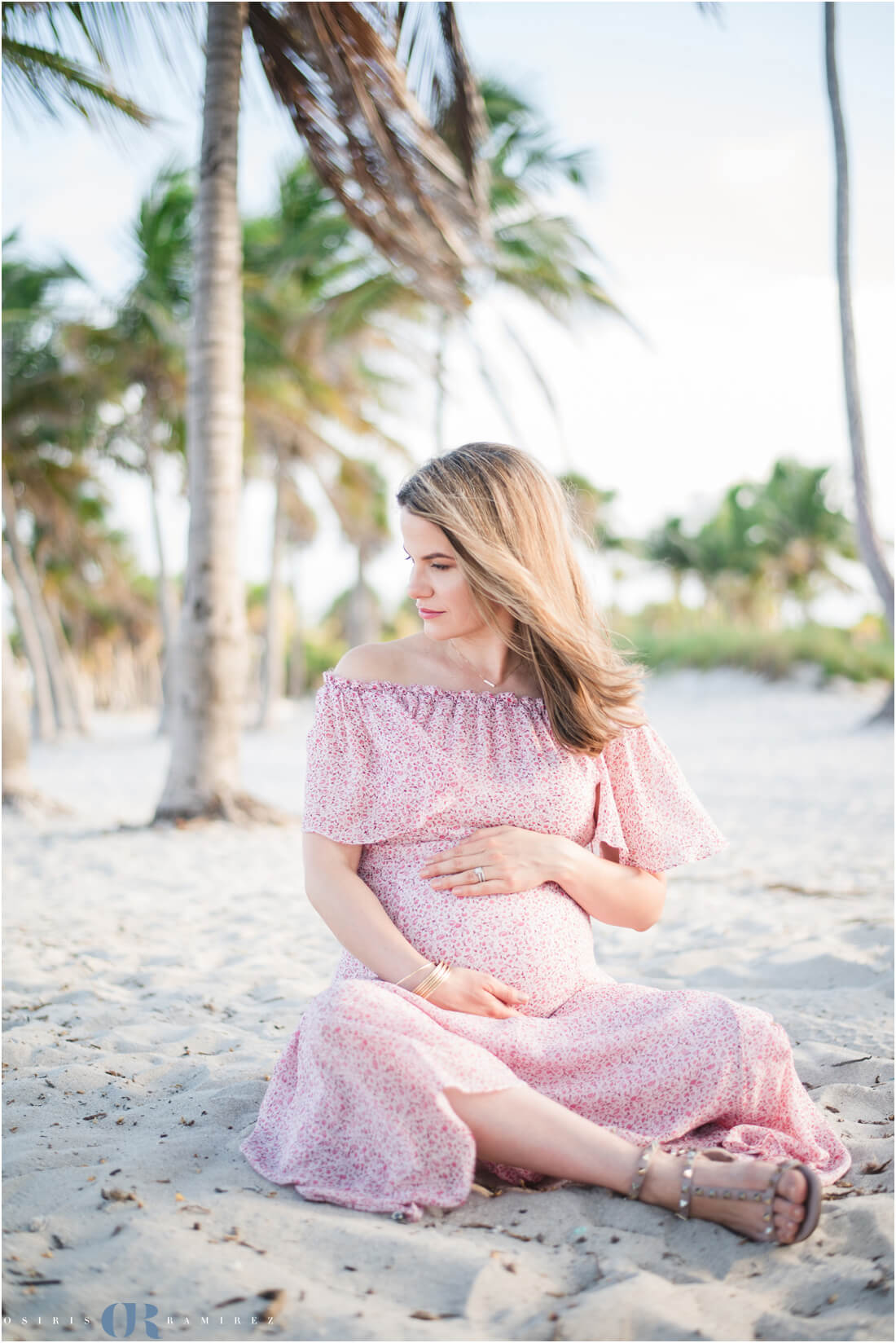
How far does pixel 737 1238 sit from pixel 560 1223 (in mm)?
320

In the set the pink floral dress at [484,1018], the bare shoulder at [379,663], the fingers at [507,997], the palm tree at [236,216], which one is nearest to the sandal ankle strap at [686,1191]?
the pink floral dress at [484,1018]

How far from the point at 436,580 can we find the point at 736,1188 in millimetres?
1388

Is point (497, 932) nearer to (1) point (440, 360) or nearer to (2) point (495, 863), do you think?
(2) point (495, 863)

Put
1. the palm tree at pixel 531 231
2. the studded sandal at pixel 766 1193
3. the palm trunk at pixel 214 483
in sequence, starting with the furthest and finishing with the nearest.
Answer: the palm tree at pixel 531 231 → the palm trunk at pixel 214 483 → the studded sandal at pixel 766 1193

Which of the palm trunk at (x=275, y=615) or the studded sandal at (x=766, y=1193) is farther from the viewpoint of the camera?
the palm trunk at (x=275, y=615)

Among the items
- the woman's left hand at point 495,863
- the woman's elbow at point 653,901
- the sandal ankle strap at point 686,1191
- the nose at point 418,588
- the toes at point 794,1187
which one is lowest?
the sandal ankle strap at point 686,1191

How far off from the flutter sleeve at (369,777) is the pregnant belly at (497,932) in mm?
148

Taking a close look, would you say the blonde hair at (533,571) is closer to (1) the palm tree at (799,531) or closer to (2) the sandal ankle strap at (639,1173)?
(2) the sandal ankle strap at (639,1173)

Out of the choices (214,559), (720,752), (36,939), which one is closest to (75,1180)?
(36,939)

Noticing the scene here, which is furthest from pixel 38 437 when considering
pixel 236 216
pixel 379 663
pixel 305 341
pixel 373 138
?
pixel 379 663

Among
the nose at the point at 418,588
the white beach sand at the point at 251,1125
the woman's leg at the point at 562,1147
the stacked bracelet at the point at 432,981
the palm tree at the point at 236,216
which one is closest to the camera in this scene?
the white beach sand at the point at 251,1125

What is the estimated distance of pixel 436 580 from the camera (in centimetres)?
229

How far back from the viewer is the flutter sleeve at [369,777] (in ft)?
7.13

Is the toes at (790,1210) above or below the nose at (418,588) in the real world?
below
